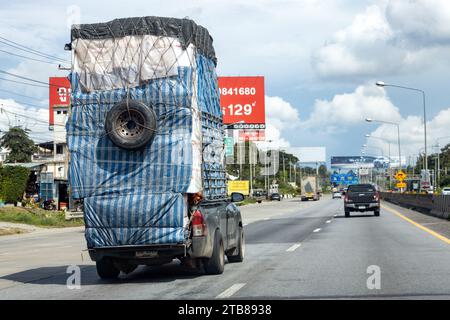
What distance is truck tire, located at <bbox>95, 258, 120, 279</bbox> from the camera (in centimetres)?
1305

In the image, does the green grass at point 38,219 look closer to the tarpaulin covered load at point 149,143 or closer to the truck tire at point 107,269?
the truck tire at point 107,269

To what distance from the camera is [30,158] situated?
333ft

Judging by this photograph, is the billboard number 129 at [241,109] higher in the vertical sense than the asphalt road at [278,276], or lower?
higher

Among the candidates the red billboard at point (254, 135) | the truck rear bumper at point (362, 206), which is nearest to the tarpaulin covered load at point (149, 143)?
the truck rear bumper at point (362, 206)

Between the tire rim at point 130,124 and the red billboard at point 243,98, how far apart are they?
5844 cm

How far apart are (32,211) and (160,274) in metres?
34.8

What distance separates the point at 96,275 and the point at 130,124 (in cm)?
344

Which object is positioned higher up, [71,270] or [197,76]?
[197,76]

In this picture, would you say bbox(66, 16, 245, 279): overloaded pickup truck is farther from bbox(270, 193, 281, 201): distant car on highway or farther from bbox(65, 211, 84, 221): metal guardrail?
bbox(270, 193, 281, 201): distant car on highway

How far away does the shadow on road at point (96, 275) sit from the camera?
13.0 metres

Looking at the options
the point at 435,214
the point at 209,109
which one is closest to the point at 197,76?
the point at 209,109

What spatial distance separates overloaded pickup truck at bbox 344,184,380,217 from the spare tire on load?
2849 cm
